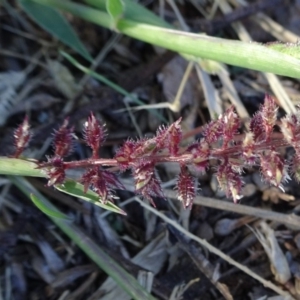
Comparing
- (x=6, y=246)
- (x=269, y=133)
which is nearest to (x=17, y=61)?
(x=6, y=246)

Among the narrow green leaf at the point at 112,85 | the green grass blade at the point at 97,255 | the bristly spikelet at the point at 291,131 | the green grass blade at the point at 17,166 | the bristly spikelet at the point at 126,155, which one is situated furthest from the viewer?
the narrow green leaf at the point at 112,85

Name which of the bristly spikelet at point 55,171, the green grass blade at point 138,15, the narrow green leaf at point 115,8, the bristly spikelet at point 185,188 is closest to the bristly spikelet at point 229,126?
the bristly spikelet at point 185,188

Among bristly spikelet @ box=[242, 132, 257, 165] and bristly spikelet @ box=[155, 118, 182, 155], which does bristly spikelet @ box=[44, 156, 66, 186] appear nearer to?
bristly spikelet @ box=[155, 118, 182, 155]

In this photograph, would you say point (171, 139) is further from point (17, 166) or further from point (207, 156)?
point (17, 166)

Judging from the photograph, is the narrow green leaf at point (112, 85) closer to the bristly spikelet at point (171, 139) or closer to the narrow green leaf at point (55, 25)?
the narrow green leaf at point (55, 25)

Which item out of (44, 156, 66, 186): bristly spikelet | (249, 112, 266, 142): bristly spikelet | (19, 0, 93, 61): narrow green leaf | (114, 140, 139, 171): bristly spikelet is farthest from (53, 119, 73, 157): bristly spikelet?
(19, 0, 93, 61): narrow green leaf

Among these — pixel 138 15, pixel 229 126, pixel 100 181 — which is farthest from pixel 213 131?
pixel 138 15

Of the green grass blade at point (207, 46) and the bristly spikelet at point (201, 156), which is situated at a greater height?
the green grass blade at point (207, 46)
